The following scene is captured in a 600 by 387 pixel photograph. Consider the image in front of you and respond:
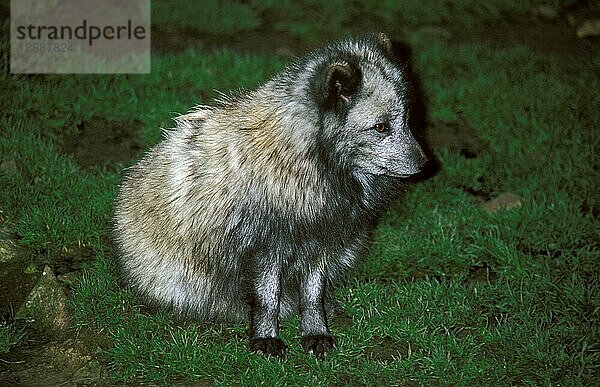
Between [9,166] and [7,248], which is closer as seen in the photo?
[7,248]

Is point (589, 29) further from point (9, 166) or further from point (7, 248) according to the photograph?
point (7, 248)

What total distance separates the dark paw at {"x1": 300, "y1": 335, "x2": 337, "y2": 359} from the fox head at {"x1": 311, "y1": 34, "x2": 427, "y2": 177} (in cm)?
104

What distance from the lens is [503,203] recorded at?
6785 millimetres

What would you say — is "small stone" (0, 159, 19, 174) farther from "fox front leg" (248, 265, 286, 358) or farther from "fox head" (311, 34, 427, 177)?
"fox head" (311, 34, 427, 177)

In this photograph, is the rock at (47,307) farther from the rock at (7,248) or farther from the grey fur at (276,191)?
the grey fur at (276,191)

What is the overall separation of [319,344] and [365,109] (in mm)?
1437

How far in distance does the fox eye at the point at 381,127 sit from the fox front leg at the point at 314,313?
961 mm

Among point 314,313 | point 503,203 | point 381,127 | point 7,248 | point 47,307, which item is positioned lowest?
point 47,307

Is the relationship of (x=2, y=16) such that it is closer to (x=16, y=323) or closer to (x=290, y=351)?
(x=16, y=323)

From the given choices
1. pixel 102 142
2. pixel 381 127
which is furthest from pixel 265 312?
pixel 102 142

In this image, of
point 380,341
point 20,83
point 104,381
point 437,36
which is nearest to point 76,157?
point 20,83

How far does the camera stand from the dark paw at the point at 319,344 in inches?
196

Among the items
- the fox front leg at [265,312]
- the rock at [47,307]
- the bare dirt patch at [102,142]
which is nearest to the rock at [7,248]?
the rock at [47,307]

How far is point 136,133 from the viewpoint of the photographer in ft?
24.2
